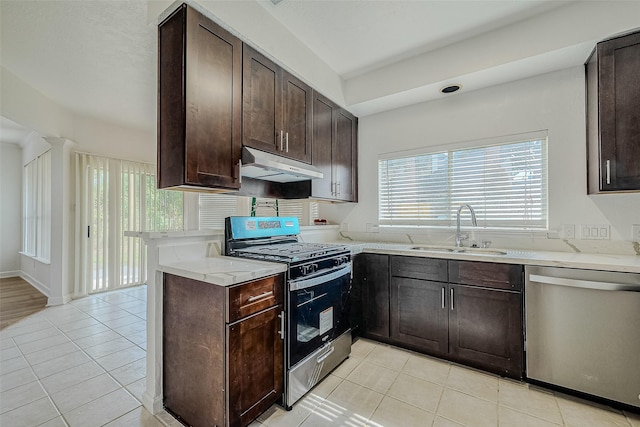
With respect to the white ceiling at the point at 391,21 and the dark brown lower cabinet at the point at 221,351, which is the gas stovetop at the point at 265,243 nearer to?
the dark brown lower cabinet at the point at 221,351

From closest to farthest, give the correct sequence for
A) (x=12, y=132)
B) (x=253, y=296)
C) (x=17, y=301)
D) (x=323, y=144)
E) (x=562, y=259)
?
1. (x=253, y=296)
2. (x=562, y=259)
3. (x=323, y=144)
4. (x=17, y=301)
5. (x=12, y=132)

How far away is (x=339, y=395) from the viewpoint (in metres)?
1.89

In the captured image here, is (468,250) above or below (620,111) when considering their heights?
below

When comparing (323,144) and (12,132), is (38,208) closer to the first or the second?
(12,132)

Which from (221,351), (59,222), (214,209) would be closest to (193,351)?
(221,351)

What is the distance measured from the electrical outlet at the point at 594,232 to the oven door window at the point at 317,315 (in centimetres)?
199

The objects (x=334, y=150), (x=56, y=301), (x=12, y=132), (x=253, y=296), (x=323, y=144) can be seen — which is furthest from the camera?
(x=12, y=132)

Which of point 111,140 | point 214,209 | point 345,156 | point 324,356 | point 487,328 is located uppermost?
point 111,140

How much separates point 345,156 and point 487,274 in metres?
1.92

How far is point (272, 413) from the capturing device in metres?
1.72

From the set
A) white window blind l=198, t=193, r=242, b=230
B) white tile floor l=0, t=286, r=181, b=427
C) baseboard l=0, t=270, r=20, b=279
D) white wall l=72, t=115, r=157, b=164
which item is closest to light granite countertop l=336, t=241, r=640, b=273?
white tile floor l=0, t=286, r=181, b=427

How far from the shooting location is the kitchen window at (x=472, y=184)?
2.51 metres

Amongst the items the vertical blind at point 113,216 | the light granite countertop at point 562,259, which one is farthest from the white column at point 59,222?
the light granite countertop at point 562,259

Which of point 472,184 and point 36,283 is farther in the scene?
point 36,283
